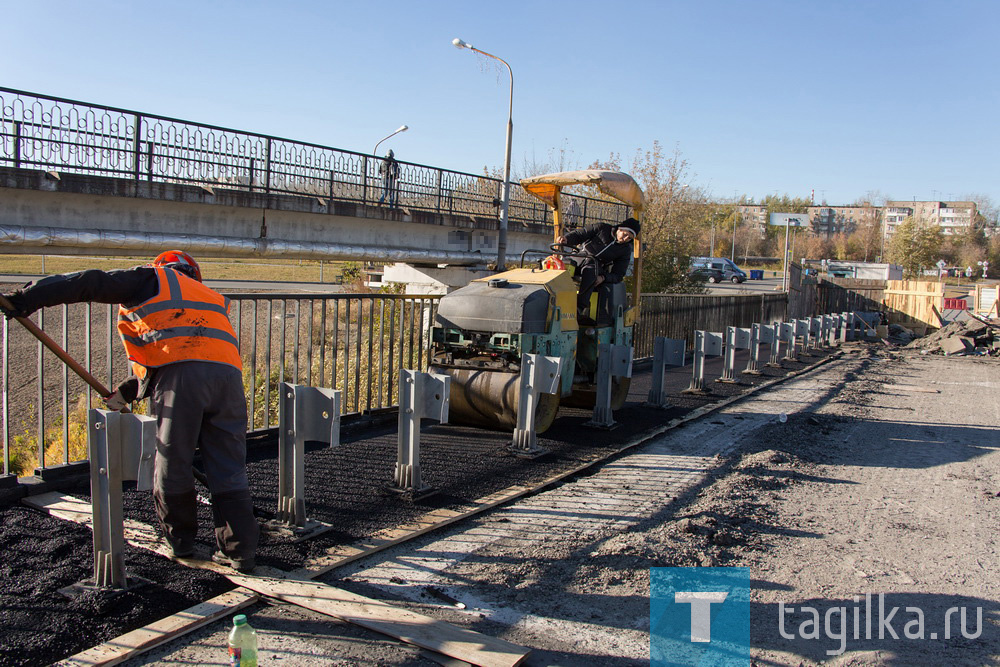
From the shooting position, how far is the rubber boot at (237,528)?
4.19 m

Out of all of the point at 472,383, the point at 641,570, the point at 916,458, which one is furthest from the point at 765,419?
the point at 641,570

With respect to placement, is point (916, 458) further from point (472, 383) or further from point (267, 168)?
point (267, 168)

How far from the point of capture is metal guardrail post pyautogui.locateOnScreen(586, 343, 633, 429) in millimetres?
8328

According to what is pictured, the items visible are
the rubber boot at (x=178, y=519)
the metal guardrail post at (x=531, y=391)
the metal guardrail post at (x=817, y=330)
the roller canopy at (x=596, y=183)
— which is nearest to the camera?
the rubber boot at (x=178, y=519)

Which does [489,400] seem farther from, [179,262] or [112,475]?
[112,475]

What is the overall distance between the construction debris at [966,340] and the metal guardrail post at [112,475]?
71.6 ft

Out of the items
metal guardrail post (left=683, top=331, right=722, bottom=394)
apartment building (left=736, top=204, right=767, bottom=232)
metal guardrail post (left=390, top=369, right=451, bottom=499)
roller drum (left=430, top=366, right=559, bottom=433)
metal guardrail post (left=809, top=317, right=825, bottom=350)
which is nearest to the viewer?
metal guardrail post (left=390, top=369, right=451, bottom=499)

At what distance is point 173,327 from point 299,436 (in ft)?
3.77

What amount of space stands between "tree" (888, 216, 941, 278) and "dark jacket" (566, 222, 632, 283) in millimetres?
60686

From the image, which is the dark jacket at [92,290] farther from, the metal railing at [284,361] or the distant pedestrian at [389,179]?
the distant pedestrian at [389,179]

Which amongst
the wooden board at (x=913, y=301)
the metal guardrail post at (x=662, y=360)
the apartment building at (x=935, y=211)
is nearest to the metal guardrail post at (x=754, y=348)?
the metal guardrail post at (x=662, y=360)

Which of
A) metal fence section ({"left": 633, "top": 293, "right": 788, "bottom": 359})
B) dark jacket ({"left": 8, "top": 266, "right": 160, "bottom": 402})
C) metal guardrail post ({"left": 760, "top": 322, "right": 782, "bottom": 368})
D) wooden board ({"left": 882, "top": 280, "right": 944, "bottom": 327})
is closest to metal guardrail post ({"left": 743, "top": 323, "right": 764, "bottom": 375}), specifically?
metal guardrail post ({"left": 760, "top": 322, "right": 782, "bottom": 368})

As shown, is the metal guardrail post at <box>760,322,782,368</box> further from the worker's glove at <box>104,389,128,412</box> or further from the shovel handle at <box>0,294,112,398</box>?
the shovel handle at <box>0,294,112,398</box>

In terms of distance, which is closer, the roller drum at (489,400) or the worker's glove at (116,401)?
the worker's glove at (116,401)
